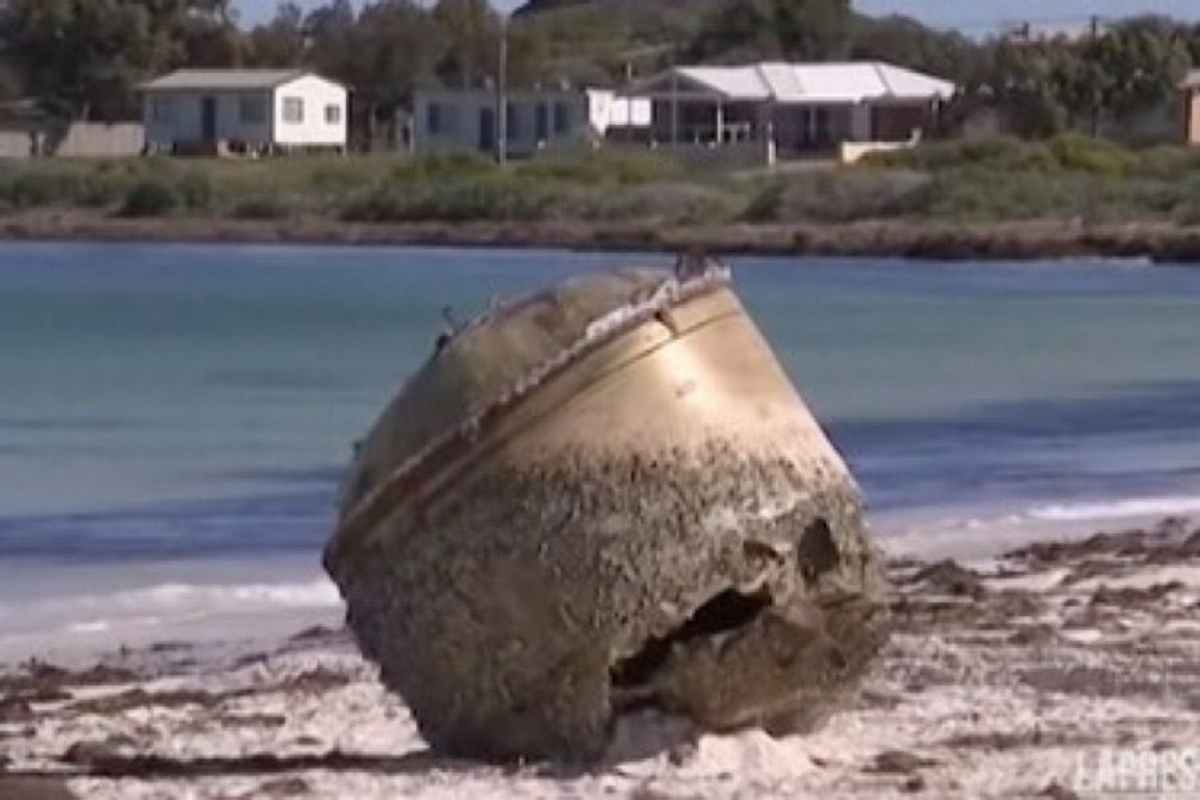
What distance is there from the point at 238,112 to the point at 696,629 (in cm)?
9564

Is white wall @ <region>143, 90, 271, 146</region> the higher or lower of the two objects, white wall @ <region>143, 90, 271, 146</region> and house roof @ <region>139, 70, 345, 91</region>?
the lower

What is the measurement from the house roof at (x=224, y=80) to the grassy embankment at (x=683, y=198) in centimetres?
731

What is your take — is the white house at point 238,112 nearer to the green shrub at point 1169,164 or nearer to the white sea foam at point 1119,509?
the green shrub at point 1169,164

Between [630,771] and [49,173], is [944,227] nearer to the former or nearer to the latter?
[49,173]

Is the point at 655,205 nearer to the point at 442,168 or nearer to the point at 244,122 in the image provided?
the point at 442,168

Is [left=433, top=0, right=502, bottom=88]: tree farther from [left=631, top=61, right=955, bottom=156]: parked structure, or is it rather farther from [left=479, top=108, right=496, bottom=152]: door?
[left=631, top=61, right=955, bottom=156]: parked structure

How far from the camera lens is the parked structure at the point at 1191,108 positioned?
99.2 m

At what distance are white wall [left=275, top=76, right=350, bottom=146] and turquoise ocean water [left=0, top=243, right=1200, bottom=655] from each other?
29.1 meters

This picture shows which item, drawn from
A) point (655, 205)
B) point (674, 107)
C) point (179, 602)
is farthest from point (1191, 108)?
point (179, 602)

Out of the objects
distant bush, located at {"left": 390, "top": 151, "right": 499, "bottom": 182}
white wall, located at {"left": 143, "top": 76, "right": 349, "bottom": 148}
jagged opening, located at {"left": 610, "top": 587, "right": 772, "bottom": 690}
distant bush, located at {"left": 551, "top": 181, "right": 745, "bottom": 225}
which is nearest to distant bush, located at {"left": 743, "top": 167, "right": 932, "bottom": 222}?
distant bush, located at {"left": 551, "top": 181, "right": 745, "bottom": 225}

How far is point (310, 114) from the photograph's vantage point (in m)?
105

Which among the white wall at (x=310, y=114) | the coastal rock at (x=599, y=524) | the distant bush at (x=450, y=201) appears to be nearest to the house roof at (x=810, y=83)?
the white wall at (x=310, y=114)

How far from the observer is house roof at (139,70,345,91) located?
336 ft

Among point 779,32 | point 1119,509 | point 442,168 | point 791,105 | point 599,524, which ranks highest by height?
point 599,524
